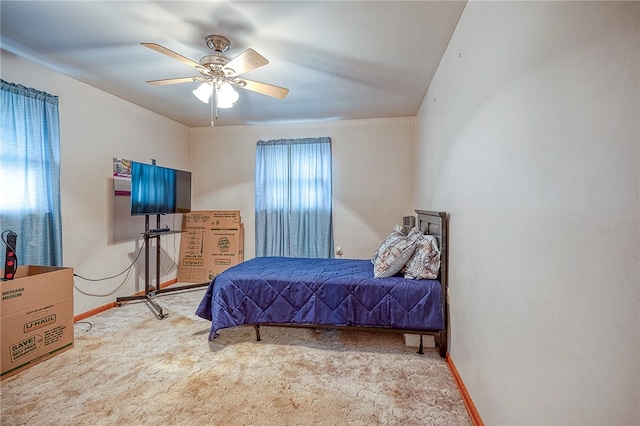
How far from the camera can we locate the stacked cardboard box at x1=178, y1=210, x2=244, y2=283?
4.68 meters

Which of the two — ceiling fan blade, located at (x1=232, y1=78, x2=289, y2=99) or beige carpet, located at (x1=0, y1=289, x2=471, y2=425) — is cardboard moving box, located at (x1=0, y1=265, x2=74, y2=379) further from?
ceiling fan blade, located at (x1=232, y1=78, x2=289, y2=99)

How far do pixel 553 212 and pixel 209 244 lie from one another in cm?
464

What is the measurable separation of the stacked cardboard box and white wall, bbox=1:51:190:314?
82 centimetres

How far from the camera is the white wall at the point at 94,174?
2904 millimetres

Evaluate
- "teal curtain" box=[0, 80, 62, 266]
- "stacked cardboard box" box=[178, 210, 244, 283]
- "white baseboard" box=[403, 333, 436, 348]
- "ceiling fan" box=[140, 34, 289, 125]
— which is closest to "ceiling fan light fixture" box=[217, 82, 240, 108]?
"ceiling fan" box=[140, 34, 289, 125]

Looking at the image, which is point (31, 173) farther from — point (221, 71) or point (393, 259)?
point (393, 259)

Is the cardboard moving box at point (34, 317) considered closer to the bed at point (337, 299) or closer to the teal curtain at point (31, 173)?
the teal curtain at point (31, 173)

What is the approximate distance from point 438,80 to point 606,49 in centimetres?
213

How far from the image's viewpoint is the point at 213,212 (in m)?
4.87

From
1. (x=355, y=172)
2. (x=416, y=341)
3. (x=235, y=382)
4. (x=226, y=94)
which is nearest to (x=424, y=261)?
(x=416, y=341)

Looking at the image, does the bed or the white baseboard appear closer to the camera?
the bed

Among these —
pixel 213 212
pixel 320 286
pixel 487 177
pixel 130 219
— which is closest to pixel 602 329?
pixel 487 177

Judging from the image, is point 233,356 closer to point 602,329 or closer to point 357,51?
point 602,329

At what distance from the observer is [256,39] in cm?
222
